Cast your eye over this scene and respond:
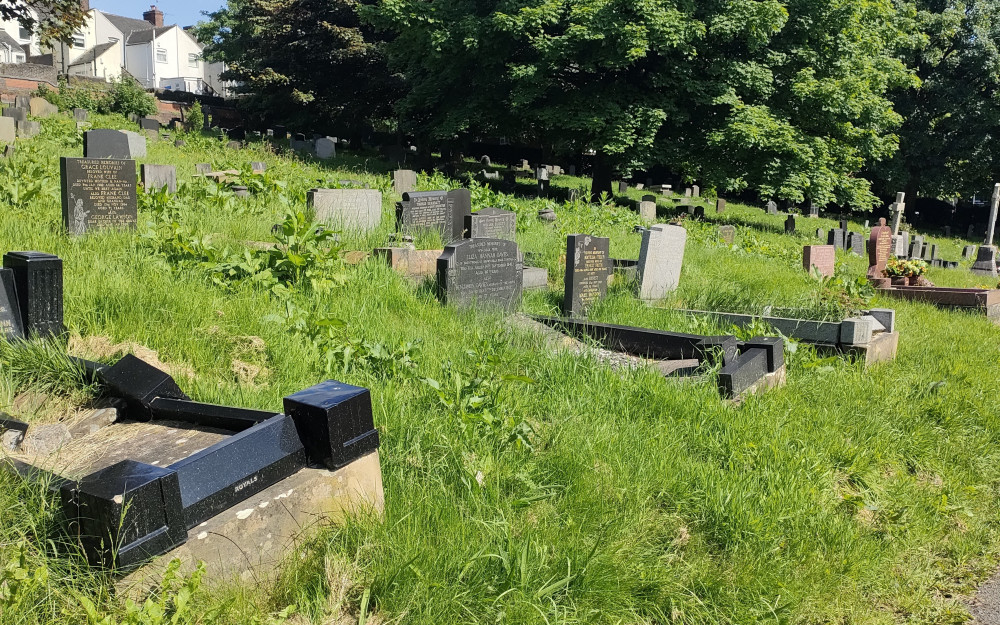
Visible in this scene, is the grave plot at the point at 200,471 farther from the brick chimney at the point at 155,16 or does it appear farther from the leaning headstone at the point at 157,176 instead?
the brick chimney at the point at 155,16

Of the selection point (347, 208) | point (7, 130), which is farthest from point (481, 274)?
point (7, 130)

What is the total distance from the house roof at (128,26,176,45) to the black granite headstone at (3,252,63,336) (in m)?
81.9

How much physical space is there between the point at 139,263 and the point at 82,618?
4.64 metres

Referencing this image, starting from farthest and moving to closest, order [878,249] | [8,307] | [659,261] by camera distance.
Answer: [878,249], [659,261], [8,307]

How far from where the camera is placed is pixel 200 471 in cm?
282

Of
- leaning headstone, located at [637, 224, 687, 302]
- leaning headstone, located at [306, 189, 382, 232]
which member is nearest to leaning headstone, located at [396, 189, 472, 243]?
leaning headstone, located at [306, 189, 382, 232]

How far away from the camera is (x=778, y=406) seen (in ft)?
18.8

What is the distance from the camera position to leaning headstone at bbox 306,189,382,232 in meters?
10.7

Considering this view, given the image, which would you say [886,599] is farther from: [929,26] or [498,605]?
[929,26]

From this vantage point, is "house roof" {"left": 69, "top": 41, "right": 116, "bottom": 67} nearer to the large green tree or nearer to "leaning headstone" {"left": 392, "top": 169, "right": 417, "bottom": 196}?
the large green tree

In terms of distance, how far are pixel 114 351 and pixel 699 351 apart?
4755 millimetres

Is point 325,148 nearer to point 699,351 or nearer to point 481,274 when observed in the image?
point 481,274

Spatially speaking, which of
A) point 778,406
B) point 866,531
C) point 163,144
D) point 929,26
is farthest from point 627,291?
point 929,26

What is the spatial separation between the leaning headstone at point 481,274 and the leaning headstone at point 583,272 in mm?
625
